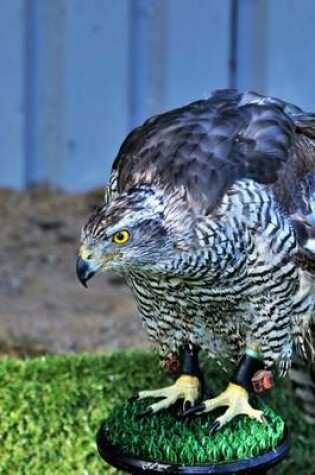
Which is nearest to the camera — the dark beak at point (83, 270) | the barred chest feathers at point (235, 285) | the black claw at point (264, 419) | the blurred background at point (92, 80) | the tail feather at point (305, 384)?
the dark beak at point (83, 270)

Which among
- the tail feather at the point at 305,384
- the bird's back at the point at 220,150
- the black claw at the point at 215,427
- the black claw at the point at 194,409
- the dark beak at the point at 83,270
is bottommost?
the tail feather at the point at 305,384

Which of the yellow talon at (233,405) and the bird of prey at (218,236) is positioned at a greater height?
the bird of prey at (218,236)

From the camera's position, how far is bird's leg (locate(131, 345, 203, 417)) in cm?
345

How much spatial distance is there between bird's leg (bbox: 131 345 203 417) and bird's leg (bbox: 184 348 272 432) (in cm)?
7

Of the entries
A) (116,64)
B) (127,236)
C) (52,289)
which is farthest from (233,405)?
(116,64)

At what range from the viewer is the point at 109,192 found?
3.49 m

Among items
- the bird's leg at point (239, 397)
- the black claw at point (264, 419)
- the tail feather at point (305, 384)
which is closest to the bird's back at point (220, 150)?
the bird's leg at point (239, 397)

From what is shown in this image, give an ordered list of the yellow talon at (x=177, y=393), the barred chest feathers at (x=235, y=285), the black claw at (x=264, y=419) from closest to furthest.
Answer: the barred chest feathers at (x=235, y=285)
the black claw at (x=264, y=419)
the yellow talon at (x=177, y=393)

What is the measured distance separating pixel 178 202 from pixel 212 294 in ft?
0.88

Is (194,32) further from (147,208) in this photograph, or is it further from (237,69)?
(147,208)

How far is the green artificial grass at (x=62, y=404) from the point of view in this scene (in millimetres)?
3879

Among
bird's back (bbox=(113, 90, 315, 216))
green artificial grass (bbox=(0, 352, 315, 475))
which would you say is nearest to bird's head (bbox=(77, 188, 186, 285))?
bird's back (bbox=(113, 90, 315, 216))

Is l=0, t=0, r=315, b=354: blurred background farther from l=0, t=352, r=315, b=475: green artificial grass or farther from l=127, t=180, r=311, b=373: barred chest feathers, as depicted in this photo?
l=127, t=180, r=311, b=373: barred chest feathers

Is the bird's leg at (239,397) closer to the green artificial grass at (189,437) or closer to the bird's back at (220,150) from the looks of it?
the green artificial grass at (189,437)
